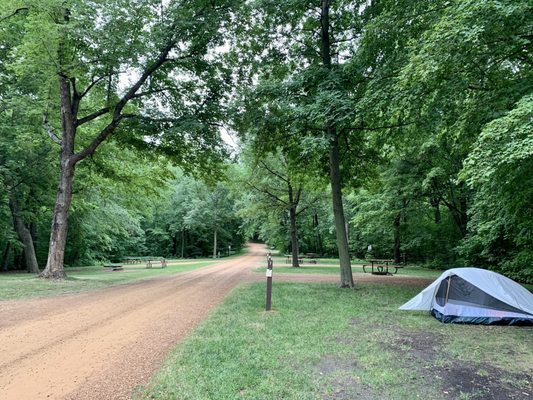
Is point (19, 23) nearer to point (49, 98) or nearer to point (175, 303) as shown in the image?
point (49, 98)

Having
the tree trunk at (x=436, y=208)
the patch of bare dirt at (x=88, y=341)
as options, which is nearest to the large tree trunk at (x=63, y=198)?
the patch of bare dirt at (x=88, y=341)

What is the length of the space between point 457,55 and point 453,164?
38.9 feet

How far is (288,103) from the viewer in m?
11.3

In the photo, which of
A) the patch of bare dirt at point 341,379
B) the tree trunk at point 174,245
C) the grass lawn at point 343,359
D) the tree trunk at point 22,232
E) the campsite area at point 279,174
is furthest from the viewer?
the tree trunk at point 174,245

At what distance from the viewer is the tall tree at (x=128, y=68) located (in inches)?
450

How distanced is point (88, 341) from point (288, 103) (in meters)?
8.77

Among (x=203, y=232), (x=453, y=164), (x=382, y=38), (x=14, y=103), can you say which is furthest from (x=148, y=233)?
(x=382, y=38)

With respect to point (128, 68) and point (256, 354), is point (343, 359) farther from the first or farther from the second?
point (128, 68)

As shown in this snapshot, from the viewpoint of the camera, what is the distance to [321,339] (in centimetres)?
537

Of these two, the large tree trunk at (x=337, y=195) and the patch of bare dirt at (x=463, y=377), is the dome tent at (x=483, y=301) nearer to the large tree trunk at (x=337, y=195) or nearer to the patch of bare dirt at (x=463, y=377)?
the patch of bare dirt at (x=463, y=377)

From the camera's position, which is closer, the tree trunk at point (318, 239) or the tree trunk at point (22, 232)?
the tree trunk at point (22, 232)

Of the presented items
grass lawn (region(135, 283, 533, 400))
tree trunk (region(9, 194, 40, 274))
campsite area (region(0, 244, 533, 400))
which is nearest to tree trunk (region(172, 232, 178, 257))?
tree trunk (region(9, 194, 40, 274))

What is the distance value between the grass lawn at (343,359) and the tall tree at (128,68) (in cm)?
853

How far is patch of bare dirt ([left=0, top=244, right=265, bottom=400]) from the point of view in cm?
362
